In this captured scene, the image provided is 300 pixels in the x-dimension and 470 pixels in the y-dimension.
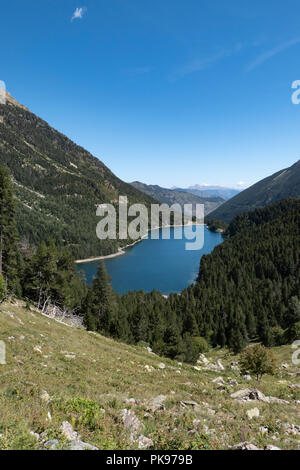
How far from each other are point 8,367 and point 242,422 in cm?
1278

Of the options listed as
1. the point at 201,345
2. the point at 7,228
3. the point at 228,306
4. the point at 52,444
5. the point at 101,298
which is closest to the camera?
the point at 52,444

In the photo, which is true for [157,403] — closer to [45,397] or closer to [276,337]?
[45,397]

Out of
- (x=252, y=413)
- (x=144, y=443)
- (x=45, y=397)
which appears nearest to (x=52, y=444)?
(x=144, y=443)

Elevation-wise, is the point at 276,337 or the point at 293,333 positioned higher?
the point at 293,333

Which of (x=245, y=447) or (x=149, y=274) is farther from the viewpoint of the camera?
(x=149, y=274)

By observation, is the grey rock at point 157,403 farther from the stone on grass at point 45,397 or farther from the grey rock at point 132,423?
the stone on grass at point 45,397

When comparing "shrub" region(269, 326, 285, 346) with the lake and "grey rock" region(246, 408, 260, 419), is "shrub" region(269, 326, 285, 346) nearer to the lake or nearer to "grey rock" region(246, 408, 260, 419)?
"grey rock" region(246, 408, 260, 419)

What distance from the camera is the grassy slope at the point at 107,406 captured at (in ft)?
26.5

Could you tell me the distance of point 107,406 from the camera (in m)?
11.0

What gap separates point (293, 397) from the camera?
57.8 ft

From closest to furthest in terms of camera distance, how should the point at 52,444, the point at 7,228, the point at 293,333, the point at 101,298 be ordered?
the point at 52,444 → the point at 7,228 → the point at 101,298 → the point at 293,333

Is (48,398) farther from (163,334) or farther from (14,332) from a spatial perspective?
(163,334)

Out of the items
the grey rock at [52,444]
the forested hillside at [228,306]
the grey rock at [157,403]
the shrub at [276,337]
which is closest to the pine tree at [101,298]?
the forested hillside at [228,306]
